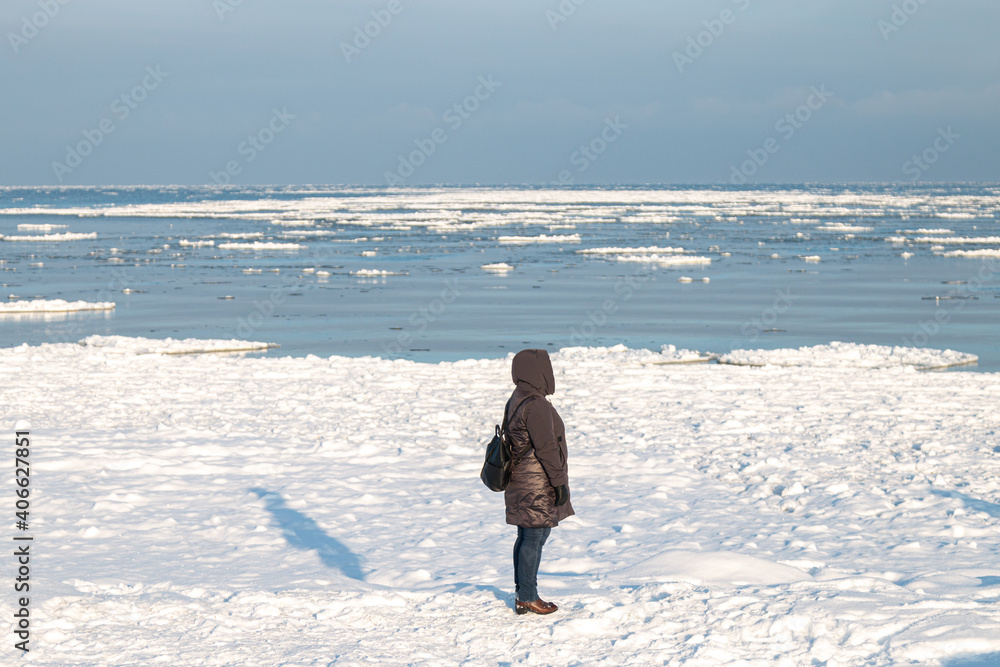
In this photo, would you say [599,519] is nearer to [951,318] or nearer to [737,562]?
[737,562]

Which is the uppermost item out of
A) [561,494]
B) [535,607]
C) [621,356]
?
[621,356]

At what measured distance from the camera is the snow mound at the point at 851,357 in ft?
49.1

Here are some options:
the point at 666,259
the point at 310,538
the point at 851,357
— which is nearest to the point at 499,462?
the point at 310,538

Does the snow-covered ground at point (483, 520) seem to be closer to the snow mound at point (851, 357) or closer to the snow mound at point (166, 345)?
the snow mound at point (851, 357)

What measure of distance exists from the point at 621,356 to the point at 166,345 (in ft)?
23.7

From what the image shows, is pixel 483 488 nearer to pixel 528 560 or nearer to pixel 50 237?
pixel 528 560

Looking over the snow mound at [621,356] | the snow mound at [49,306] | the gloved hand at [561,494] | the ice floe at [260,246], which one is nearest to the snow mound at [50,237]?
the ice floe at [260,246]

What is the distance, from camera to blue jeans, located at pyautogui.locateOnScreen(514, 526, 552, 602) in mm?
5250

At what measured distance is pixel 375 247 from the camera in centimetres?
4319

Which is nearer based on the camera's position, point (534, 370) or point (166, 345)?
point (534, 370)

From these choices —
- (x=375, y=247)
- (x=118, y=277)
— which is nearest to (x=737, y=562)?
(x=118, y=277)

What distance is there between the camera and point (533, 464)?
5160mm

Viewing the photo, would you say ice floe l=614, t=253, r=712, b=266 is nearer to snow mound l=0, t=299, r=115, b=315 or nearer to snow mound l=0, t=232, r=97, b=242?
snow mound l=0, t=299, r=115, b=315

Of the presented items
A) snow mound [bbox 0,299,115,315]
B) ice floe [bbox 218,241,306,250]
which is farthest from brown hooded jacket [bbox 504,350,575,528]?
ice floe [bbox 218,241,306,250]
